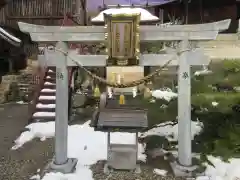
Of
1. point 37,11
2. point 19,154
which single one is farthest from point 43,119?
point 37,11

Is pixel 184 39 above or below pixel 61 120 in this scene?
above

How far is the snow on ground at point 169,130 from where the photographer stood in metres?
8.06

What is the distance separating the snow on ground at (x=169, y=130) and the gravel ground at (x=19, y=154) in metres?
2.81

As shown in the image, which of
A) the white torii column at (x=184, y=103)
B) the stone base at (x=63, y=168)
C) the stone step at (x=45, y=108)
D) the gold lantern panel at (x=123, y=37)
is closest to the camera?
the gold lantern panel at (x=123, y=37)

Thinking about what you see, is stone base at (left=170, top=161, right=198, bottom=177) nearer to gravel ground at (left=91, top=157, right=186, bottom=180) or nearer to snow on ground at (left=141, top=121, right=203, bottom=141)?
gravel ground at (left=91, top=157, right=186, bottom=180)

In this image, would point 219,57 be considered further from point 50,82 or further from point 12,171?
point 12,171

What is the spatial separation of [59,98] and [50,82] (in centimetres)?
533

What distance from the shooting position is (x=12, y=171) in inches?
245

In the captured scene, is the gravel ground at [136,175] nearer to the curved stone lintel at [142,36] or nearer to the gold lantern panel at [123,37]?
the gold lantern panel at [123,37]

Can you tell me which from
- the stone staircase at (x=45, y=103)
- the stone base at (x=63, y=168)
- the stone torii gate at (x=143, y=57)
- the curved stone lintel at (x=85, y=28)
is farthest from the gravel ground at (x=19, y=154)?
the curved stone lintel at (x=85, y=28)

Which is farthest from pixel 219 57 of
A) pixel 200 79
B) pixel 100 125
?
pixel 100 125

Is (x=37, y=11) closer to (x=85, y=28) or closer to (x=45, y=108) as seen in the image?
(x=45, y=108)

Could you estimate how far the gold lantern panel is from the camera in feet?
18.0

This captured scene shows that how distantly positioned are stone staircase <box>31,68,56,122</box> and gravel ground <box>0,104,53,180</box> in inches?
23.2
